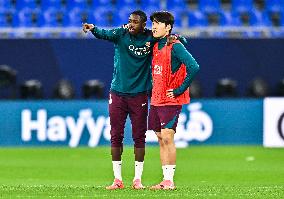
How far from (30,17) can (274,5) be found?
5.34 metres

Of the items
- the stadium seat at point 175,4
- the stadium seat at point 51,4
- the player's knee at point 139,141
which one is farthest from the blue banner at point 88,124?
the player's knee at point 139,141

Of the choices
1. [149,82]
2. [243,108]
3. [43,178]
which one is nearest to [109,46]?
[243,108]

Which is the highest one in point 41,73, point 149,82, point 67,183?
point 41,73

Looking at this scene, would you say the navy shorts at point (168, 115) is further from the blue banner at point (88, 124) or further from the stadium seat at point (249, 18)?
the stadium seat at point (249, 18)

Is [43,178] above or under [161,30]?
under

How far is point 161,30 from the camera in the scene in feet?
37.0

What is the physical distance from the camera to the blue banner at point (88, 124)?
19.3 metres

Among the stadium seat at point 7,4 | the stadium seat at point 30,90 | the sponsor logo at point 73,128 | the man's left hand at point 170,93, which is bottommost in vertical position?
the man's left hand at point 170,93

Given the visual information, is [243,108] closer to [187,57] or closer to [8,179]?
[8,179]

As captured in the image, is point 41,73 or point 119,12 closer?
point 41,73

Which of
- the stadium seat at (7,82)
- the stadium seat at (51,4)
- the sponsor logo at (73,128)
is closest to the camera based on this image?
the sponsor logo at (73,128)

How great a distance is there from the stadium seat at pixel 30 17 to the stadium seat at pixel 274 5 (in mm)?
4958

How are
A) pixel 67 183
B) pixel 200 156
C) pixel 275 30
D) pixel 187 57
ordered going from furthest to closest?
pixel 275 30 → pixel 200 156 → pixel 67 183 → pixel 187 57

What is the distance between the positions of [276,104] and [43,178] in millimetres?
6705
